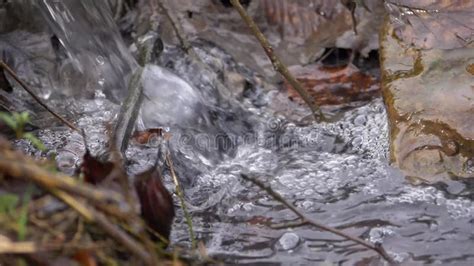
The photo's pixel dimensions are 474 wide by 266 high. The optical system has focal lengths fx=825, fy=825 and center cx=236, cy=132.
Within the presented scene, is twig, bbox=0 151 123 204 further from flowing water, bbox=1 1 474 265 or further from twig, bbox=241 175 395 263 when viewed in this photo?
flowing water, bbox=1 1 474 265

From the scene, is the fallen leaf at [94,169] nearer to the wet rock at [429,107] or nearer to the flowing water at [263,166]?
the flowing water at [263,166]

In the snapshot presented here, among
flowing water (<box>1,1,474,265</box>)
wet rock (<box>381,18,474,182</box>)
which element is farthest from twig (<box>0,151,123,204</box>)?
wet rock (<box>381,18,474,182</box>)

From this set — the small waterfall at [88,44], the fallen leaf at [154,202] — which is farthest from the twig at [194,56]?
the fallen leaf at [154,202]

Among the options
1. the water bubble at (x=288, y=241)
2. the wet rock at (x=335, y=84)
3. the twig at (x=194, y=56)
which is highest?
the twig at (x=194, y=56)

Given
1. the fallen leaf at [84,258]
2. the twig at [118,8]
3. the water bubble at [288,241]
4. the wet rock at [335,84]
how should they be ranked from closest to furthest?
the fallen leaf at [84,258], the water bubble at [288,241], the wet rock at [335,84], the twig at [118,8]

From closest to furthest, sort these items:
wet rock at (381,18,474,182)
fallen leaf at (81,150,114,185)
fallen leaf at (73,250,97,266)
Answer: fallen leaf at (73,250,97,266) < fallen leaf at (81,150,114,185) < wet rock at (381,18,474,182)

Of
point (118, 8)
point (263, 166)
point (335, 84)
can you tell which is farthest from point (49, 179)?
point (118, 8)
